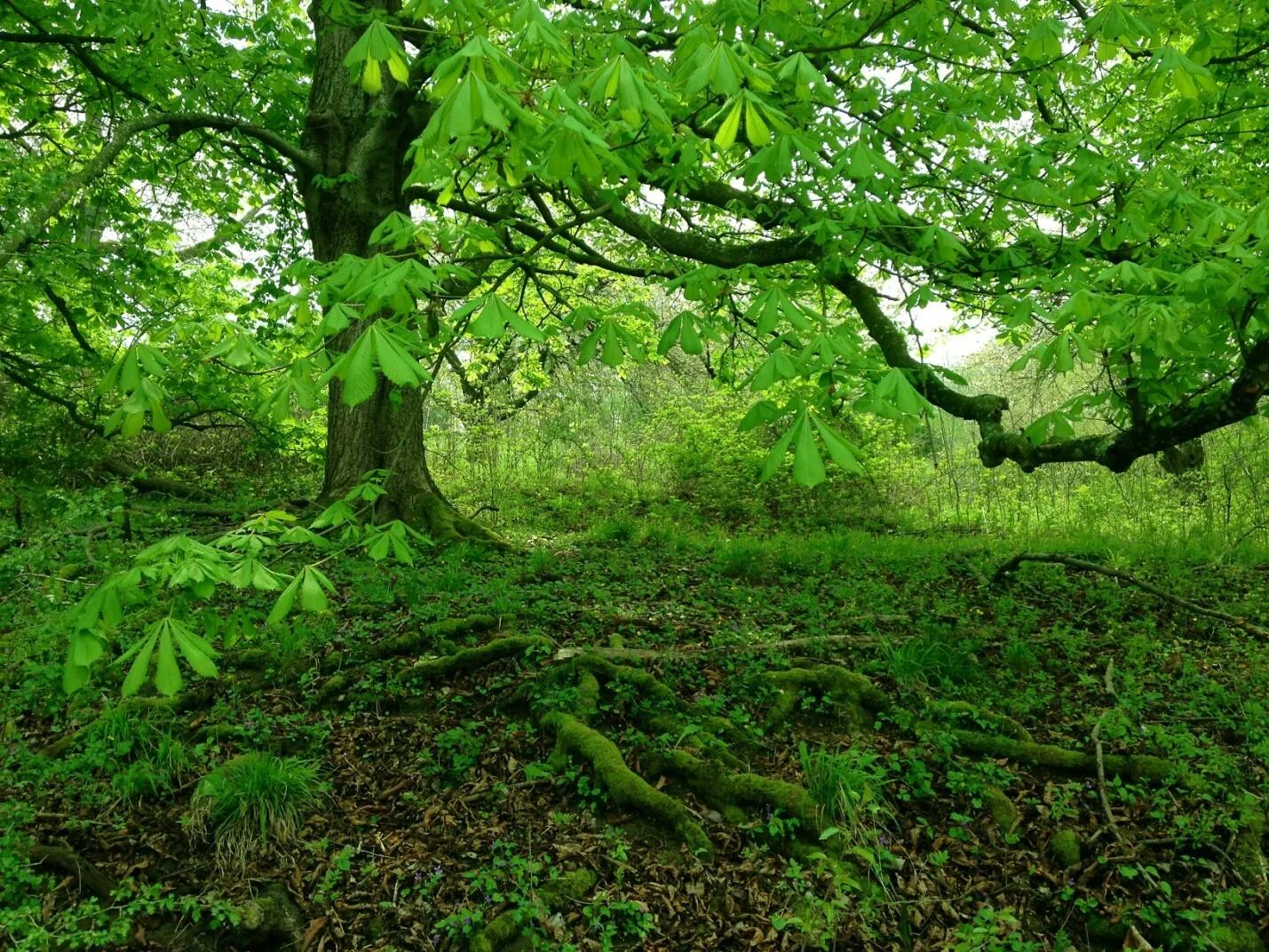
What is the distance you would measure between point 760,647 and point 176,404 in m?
6.39

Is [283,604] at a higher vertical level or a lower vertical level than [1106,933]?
higher

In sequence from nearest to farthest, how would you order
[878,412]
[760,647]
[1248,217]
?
[878,412] < [1248,217] < [760,647]

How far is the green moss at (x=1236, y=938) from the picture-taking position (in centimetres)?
234

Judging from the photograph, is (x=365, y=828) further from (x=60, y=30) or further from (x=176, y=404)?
(x=60, y=30)

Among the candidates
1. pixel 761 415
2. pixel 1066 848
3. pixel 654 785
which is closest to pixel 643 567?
pixel 654 785

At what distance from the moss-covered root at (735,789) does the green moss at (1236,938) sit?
4.24ft

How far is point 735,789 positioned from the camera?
3090 mm

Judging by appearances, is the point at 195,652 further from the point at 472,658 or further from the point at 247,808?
the point at 472,658

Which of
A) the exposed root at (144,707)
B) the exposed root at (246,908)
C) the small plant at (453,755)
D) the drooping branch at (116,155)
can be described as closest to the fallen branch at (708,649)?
the small plant at (453,755)

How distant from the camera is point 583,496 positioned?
35.7 feet

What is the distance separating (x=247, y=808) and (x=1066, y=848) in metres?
3.23

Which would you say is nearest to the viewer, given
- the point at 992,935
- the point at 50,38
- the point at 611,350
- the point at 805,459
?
the point at 805,459

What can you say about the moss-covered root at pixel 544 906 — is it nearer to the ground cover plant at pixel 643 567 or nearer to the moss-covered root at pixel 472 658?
the ground cover plant at pixel 643 567

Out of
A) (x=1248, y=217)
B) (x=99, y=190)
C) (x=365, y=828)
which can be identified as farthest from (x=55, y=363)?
(x=1248, y=217)
